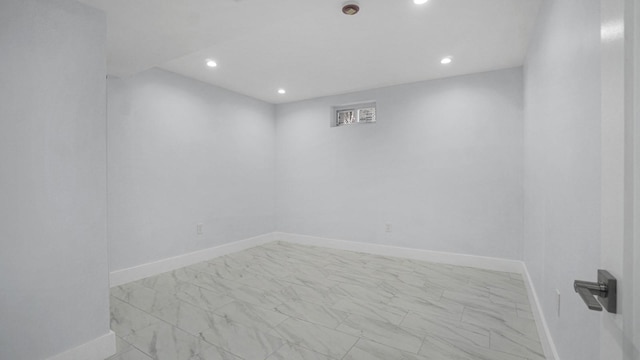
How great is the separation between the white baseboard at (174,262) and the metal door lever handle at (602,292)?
12.6 feet

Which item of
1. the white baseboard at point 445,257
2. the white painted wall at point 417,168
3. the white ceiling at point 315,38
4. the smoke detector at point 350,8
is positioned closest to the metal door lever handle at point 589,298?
the white baseboard at point 445,257

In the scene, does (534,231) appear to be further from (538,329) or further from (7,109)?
(7,109)

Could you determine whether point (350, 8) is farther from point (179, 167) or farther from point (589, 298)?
point (179, 167)

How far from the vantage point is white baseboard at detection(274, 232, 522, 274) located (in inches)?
138

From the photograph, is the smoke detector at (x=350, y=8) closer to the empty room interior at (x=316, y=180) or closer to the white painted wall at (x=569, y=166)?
the empty room interior at (x=316, y=180)

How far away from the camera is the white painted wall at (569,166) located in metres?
1.08

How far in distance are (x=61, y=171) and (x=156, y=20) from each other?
4.03ft

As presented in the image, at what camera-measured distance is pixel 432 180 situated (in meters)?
3.94

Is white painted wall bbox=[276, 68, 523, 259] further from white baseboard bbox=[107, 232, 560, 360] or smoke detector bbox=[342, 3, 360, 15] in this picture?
smoke detector bbox=[342, 3, 360, 15]

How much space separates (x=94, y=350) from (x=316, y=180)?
358cm

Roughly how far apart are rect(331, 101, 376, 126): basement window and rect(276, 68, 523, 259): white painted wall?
0.47 feet

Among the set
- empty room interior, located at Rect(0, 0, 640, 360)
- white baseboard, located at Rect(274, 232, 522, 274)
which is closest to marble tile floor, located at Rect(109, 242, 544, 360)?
empty room interior, located at Rect(0, 0, 640, 360)

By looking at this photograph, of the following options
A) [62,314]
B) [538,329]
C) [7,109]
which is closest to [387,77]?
[538,329]

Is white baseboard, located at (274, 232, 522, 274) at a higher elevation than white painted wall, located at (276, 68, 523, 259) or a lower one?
lower
